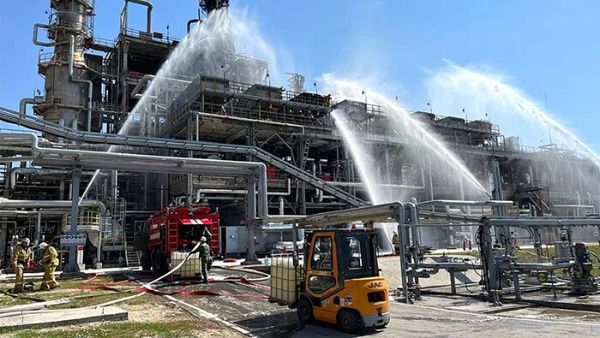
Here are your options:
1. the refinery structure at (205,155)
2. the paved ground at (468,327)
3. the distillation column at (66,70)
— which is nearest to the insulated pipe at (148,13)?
the refinery structure at (205,155)

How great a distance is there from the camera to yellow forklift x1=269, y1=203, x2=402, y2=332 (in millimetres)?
8258

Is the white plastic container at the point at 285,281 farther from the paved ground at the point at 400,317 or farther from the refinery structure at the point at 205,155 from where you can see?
the refinery structure at the point at 205,155

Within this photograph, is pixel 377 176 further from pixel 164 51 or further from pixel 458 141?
pixel 164 51

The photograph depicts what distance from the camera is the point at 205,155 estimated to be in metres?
41.6

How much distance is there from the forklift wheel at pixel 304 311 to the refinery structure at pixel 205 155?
1066 cm

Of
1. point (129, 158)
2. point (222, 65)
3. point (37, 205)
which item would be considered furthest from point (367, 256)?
point (222, 65)

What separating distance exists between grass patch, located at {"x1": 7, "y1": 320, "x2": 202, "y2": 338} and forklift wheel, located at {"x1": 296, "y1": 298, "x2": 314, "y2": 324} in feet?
6.91

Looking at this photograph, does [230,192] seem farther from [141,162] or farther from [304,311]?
[304,311]

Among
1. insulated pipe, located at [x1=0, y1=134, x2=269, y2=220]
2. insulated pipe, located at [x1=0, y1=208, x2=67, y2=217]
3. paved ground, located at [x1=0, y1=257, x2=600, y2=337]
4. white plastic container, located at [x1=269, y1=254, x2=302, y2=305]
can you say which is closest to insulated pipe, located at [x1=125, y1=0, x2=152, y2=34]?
insulated pipe, located at [x1=0, y1=208, x2=67, y2=217]

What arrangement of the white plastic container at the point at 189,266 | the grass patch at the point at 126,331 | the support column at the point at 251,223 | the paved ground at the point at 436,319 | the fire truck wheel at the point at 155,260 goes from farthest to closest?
the support column at the point at 251,223, the fire truck wheel at the point at 155,260, the white plastic container at the point at 189,266, the paved ground at the point at 436,319, the grass patch at the point at 126,331

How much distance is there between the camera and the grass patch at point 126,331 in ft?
26.6

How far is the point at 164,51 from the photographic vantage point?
50.8 meters

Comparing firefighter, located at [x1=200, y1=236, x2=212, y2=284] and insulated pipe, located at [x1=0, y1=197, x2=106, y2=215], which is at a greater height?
insulated pipe, located at [x1=0, y1=197, x2=106, y2=215]

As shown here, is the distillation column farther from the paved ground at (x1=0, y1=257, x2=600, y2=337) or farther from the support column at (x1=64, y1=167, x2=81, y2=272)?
the paved ground at (x1=0, y1=257, x2=600, y2=337)
